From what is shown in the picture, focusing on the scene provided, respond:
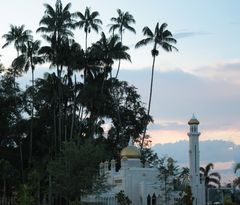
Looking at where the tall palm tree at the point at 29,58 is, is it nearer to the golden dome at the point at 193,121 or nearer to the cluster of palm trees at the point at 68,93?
the cluster of palm trees at the point at 68,93

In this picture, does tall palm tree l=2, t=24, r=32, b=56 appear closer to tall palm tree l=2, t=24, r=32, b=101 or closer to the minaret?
tall palm tree l=2, t=24, r=32, b=101

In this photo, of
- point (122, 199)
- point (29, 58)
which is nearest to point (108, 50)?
point (29, 58)

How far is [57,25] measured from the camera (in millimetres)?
61094

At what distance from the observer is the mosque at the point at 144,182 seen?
2072 inches

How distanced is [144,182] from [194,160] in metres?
5.76

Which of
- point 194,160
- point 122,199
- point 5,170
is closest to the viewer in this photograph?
point 122,199

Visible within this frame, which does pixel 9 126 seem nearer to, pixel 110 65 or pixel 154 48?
pixel 110 65

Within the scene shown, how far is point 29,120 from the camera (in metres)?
69.2

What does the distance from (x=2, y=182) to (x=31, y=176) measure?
57.8 feet

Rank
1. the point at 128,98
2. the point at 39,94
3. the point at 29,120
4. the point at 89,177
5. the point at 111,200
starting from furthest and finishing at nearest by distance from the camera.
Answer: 1. the point at 128,98
2. the point at 29,120
3. the point at 39,94
4. the point at 111,200
5. the point at 89,177

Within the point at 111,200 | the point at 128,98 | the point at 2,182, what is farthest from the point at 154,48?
the point at 2,182

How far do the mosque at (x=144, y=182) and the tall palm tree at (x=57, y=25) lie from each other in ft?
51.5

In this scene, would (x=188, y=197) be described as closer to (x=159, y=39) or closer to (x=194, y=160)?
(x=194, y=160)

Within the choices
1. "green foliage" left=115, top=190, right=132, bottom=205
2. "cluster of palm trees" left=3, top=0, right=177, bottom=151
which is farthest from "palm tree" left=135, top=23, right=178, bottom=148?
"green foliage" left=115, top=190, right=132, bottom=205
